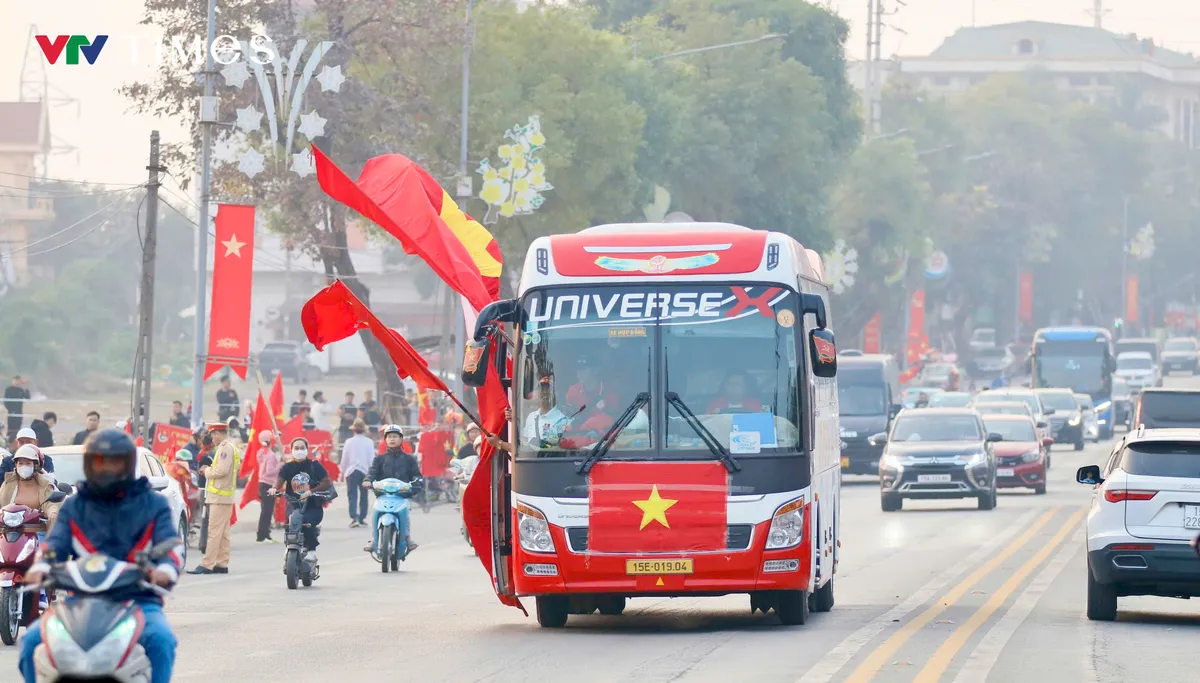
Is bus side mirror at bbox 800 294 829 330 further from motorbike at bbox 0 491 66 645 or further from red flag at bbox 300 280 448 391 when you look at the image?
motorbike at bbox 0 491 66 645

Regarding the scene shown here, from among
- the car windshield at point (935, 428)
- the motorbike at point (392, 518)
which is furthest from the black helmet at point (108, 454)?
the car windshield at point (935, 428)

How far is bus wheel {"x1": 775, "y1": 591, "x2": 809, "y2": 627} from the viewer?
1633 centimetres

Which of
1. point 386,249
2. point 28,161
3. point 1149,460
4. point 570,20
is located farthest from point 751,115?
point 1149,460

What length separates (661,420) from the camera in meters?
15.8

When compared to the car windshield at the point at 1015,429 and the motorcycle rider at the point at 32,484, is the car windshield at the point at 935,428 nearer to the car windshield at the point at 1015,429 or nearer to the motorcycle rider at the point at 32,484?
the car windshield at the point at 1015,429

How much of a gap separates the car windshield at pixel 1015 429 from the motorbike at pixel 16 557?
1026 inches

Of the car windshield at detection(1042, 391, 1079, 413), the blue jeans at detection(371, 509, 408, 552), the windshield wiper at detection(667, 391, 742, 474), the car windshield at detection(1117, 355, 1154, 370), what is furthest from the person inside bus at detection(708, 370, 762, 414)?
the car windshield at detection(1117, 355, 1154, 370)

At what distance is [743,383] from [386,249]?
89913 millimetres

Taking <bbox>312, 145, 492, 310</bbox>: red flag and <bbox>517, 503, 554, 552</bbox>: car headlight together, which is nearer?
<bbox>517, 503, 554, 552</bbox>: car headlight

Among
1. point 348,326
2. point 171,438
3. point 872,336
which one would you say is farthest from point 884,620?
point 872,336

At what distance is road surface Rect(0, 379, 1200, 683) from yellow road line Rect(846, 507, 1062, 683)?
2cm

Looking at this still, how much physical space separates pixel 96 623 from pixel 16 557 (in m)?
7.96

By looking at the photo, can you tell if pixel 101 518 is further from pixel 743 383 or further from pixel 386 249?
pixel 386 249

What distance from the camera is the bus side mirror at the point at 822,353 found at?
15.7 meters
